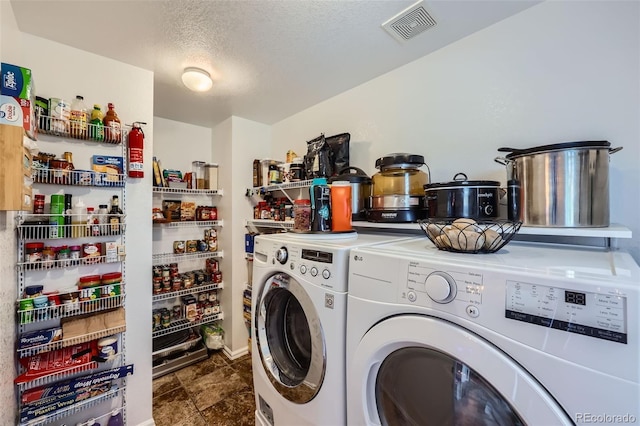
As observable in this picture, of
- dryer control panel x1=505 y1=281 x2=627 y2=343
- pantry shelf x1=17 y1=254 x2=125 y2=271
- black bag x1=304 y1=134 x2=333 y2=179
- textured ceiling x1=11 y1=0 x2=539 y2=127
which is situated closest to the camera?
dryer control panel x1=505 y1=281 x2=627 y2=343

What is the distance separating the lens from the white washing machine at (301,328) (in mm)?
876

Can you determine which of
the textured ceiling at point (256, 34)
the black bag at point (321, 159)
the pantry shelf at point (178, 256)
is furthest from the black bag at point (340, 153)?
the pantry shelf at point (178, 256)

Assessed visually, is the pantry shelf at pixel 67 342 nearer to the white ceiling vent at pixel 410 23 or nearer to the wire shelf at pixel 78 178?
the wire shelf at pixel 78 178

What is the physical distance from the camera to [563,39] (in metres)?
1.10

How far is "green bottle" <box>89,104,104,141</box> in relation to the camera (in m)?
1.45

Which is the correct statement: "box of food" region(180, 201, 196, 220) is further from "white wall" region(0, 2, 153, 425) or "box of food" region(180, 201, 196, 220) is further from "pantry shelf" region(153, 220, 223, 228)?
"white wall" region(0, 2, 153, 425)

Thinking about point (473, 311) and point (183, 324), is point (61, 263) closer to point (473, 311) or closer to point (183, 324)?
point (183, 324)

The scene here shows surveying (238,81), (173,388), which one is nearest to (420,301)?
(238,81)

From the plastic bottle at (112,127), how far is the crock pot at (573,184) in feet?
6.78

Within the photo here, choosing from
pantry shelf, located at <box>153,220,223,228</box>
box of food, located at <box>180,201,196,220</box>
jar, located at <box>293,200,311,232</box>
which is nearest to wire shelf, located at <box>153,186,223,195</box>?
box of food, located at <box>180,201,196,220</box>

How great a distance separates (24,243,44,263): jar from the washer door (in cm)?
116

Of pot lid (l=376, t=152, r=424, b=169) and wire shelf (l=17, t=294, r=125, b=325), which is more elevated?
pot lid (l=376, t=152, r=424, b=169)

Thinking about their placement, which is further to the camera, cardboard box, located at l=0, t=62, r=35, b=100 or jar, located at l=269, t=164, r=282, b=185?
jar, located at l=269, t=164, r=282, b=185

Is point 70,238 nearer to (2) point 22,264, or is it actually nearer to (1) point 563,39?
(2) point 22,264
